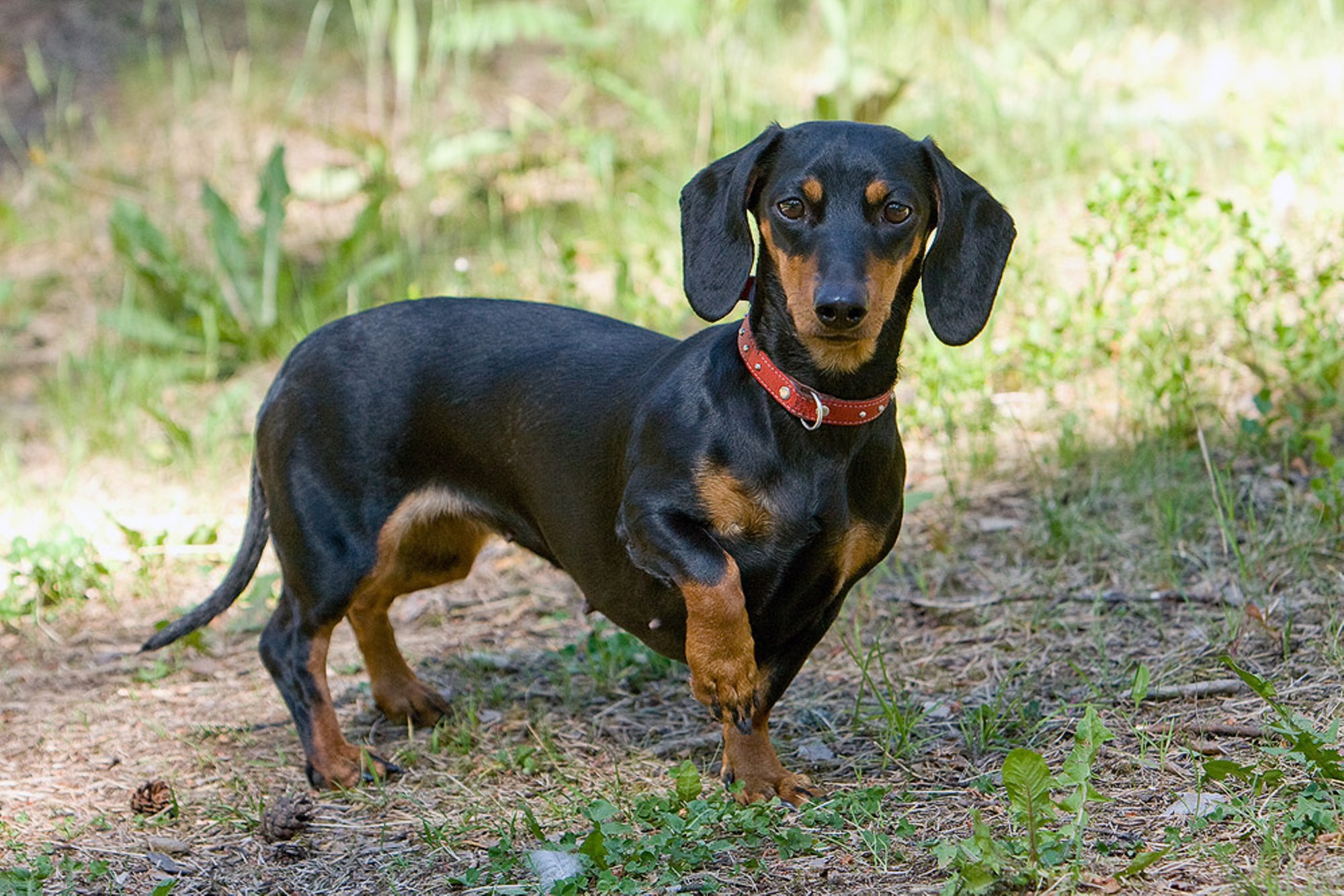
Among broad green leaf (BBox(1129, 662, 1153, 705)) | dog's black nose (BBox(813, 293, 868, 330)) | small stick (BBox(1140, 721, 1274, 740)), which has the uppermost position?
dog's black nose (BBox(813, 293, 868, 330))

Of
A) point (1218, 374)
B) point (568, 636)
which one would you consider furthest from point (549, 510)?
point (1218, 374)

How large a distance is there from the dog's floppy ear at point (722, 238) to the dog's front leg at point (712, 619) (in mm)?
480

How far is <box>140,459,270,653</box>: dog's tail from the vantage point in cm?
354

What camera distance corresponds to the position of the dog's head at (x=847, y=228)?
2.75 metres

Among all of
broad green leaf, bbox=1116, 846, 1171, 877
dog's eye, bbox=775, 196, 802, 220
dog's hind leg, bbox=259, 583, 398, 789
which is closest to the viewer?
broad green leaf, bbox=1116, 846, 1171, 877

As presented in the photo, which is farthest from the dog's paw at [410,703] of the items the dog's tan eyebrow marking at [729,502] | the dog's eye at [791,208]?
the dog's eye at [791,208]

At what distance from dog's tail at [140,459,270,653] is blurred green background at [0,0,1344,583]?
5.10ft

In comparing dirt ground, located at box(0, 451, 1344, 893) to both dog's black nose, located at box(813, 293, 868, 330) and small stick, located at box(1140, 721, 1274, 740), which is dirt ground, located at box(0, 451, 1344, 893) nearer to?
small stick, located at box(1140, 721, 1274, 740)

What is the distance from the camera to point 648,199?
6648 millimetres

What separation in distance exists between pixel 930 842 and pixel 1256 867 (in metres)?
0.62

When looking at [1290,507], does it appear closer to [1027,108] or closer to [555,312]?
[555,312]

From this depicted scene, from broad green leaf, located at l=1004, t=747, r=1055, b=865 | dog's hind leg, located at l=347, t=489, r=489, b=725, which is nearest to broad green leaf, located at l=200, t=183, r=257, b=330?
dog's hind leg, located at l=347, t=489, r=489, b=725

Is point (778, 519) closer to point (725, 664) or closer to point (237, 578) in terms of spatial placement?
point (725, 664)

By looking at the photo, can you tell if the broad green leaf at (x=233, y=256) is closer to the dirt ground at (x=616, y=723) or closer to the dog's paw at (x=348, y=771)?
the dirt ground at (x=616, y=723)
